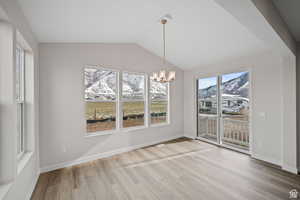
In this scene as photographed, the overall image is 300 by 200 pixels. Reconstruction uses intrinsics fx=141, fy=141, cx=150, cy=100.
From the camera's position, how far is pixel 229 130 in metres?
4.20

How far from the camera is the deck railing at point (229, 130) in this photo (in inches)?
154

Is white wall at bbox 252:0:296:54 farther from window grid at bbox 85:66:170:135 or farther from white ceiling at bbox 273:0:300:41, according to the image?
window grid at bbox 85:66:170:135

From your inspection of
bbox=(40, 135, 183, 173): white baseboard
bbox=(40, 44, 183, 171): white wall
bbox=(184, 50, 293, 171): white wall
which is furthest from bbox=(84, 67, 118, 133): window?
bbox=(184, 50, 293, 171): white wall

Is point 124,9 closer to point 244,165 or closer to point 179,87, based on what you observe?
point 179,87

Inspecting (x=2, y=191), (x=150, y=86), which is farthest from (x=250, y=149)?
(x=2, y=191)

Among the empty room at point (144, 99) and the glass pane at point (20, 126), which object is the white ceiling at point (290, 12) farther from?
the glass pane at point (20, 126)

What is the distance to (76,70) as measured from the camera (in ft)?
10.5

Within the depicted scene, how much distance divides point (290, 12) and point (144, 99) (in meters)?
3.54

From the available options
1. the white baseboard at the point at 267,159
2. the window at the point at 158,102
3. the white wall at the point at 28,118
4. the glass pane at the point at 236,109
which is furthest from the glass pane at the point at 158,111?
the white wall at the point at 28,118

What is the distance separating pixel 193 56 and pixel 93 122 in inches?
133

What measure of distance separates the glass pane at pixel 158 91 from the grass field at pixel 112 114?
0.18 meters

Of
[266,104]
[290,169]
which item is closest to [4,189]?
[290,169]

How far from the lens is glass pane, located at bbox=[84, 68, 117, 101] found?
352cm

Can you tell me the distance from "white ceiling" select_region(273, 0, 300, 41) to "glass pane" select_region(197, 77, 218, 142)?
214 centimetres
